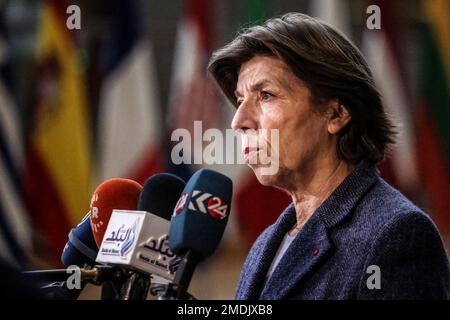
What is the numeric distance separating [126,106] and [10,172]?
0.73 m

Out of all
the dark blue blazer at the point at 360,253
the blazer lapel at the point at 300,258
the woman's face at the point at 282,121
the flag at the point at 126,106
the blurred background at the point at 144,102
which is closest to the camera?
the dark blue blazer at the point at 360,253

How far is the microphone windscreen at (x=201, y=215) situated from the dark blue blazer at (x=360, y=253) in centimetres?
22

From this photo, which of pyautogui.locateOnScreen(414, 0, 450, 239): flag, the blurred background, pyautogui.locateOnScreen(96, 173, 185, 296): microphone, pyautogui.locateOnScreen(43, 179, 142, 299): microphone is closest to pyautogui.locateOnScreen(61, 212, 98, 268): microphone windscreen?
pyautogui.locateOnScreen(43, 179, 142, 299): microphone

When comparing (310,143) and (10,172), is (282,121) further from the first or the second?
(10,172)

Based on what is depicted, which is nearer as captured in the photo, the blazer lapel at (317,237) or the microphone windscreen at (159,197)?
the microphone windscreen at (159,197)

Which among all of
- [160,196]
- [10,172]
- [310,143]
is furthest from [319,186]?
[10,172]

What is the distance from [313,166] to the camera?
4.86ft

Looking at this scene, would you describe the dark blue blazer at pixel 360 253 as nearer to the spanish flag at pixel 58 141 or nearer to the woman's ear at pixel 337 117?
the woman's ear at pixel 337 117

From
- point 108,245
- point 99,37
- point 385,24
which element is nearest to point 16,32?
point 99,37

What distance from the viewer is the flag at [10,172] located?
3998mm

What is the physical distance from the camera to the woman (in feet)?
4.41

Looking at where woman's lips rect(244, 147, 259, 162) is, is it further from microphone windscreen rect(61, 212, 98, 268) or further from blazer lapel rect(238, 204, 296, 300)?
microphone windscreen rect(61, 212, 98, 268)

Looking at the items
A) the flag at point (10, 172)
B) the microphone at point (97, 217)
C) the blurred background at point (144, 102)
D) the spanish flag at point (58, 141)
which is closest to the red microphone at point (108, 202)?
the microphone at point (97, 217)

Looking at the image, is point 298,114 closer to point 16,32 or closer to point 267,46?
point 267,46
